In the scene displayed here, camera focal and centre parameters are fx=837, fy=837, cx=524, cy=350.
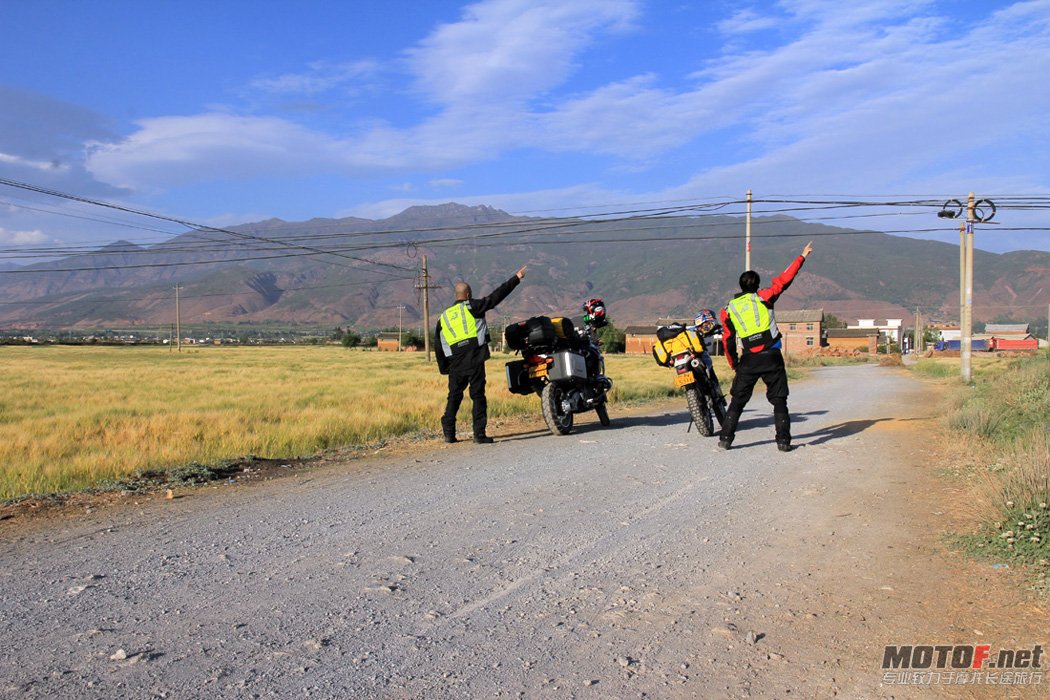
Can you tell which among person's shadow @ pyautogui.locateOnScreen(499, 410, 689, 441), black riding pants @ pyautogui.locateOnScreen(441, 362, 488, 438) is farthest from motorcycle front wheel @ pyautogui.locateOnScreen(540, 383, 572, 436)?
black riding pants @ pyautogui.locateOnScreen(441, 362, 488, 438)

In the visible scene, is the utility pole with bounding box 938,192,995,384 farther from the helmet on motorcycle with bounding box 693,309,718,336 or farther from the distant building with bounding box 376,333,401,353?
the distant building with bounding box 376,333,401,353

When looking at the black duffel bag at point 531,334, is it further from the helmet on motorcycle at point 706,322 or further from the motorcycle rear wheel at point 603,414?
the helmet on motorcycle at point 706,322

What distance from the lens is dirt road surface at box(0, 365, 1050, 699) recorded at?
3545 mm

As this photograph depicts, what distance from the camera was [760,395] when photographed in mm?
20156

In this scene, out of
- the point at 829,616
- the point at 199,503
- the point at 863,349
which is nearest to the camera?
the point at 829,616

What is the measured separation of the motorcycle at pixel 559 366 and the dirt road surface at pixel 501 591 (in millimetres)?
3319

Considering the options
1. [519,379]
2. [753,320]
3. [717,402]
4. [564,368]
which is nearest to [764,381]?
[753,320]

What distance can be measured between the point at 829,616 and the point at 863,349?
388 feet

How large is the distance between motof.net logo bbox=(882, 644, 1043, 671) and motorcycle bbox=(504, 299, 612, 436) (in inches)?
292

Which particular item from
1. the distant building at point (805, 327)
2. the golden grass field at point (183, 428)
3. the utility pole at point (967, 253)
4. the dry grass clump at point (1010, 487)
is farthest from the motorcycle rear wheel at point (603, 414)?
the distant building at point (805, 327)

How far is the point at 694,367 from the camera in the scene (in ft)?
35.6

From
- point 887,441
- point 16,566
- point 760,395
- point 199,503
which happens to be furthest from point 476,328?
point 760,395

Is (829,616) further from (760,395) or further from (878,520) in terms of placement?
(760,395)

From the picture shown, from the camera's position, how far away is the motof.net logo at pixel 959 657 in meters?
3.74
